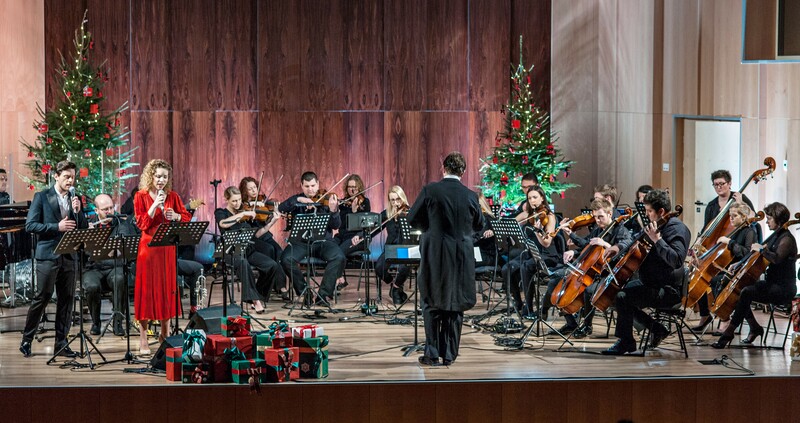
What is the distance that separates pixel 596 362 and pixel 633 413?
0.71 metres

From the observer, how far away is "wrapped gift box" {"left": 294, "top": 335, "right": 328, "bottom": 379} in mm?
6402

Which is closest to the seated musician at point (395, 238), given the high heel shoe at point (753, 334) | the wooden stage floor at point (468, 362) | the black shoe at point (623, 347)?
the wooden stage floor at point (468, 362)

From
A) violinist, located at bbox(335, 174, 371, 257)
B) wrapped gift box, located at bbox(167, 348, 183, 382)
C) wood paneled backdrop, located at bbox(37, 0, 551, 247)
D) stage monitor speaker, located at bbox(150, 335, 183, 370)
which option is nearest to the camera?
wrapped gift box, located at bbox(167, 348, 183, 382)

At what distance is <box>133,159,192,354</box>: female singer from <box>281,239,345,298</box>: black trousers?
2.40m

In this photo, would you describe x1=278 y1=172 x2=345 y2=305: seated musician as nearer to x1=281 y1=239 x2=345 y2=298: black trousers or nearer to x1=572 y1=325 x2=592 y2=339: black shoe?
x1=281 y1=239 x2=345 y2=298: black trousers

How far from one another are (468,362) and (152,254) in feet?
7.76

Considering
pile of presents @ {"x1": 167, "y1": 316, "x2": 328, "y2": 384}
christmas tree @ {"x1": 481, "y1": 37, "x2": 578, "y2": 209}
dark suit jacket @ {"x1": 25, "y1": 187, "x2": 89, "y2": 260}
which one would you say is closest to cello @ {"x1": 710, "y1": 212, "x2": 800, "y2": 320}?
pile of presents @ {"x1": 167, "y1": 316, "x2": 328, "y2": 384}

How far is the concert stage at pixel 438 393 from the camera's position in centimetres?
611

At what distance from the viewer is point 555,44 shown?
12352 millimetres

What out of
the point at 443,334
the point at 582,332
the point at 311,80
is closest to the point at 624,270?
→ the point at 582,332

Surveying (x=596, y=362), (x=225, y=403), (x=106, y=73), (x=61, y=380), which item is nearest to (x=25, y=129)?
(x=106, y=73)

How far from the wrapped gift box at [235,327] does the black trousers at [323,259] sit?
2887 millimetres

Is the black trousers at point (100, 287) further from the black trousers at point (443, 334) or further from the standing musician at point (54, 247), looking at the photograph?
the black trousers at point (443, 334)

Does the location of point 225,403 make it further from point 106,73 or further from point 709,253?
point 106,73
